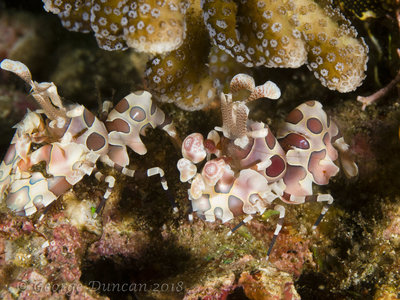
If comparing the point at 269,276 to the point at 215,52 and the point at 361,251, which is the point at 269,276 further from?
the point at 215,52

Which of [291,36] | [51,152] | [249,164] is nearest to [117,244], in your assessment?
[51,152]

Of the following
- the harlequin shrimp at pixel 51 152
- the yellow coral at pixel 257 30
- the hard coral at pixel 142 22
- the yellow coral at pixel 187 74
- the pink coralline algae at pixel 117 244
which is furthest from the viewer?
the pink coralline algae at pixel 117 244

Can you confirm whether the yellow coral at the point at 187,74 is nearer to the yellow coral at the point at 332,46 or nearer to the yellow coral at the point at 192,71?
the yellow coral at the point at 192,71

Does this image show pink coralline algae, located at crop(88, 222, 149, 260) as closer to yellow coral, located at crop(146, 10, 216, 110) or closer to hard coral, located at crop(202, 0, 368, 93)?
yellow coral, located at crop(146, 10, 216, 110)

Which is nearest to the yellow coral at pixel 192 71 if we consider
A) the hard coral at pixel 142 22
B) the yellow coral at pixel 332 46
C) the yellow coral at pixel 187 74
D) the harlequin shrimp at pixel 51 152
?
the yellow coral at pixel 187 74

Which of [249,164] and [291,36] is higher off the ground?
[291,36]

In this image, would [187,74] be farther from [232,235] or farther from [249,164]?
[232,235]

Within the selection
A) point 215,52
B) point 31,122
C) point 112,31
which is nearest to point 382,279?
point 215,52
